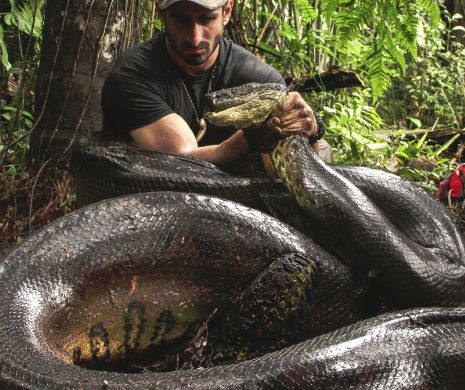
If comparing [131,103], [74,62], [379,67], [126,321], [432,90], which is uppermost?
[379,67]

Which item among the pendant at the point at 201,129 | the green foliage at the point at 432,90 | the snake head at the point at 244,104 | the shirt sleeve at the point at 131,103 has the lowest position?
the green foliage at the point at 432,90

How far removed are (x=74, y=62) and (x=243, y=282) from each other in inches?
113

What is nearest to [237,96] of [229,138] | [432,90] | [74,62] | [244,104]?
[244,104]

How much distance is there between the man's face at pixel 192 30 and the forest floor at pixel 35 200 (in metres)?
1.54

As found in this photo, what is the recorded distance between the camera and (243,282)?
3.86 metres

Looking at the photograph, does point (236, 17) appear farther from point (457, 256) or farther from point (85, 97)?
point (457, 256)

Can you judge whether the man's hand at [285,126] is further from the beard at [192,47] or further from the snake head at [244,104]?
the beard at [192,47]

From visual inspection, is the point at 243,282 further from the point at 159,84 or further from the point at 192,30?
the point at 192,30

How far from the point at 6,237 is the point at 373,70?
111 inches

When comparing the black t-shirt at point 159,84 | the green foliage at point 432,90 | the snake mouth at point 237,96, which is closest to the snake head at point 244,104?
the snake mouth at point 237,96

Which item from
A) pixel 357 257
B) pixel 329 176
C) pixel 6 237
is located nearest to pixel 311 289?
pixel 357 257

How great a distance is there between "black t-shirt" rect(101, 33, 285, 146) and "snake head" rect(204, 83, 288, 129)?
31.3 inches

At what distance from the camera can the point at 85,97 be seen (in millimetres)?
6055

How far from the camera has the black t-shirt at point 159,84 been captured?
16.8ft
